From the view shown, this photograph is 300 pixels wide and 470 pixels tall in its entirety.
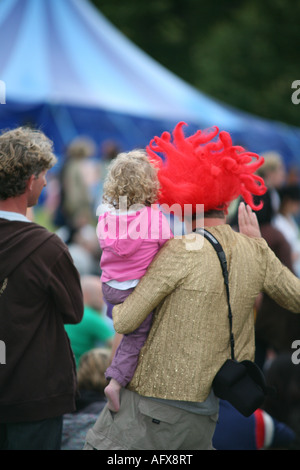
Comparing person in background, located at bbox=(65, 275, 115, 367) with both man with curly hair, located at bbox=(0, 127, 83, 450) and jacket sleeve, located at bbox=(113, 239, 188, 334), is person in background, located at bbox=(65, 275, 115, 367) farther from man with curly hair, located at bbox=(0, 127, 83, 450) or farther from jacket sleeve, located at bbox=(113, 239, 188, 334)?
jacket sleeve, located at bbox=(113, 239, 188, 334)

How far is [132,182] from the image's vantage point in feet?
7.14

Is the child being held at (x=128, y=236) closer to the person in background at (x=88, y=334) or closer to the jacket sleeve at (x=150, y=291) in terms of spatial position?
the jacket sleeve at (x=150, y=291)

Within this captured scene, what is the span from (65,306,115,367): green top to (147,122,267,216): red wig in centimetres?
151

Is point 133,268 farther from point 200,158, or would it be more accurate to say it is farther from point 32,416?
point 32,416

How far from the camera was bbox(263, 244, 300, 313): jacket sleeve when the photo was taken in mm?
2287

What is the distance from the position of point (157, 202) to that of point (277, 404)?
2.49m

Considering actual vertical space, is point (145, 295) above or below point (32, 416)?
above

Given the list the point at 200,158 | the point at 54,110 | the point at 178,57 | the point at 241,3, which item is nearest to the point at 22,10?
the point at 54,110

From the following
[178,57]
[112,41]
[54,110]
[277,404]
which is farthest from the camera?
[178,57]

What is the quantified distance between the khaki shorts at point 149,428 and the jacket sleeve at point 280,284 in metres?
0.54

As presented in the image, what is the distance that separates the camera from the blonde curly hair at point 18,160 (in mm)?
2291

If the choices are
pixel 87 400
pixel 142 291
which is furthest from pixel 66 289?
pixel 87 400

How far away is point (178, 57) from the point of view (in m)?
27.2
